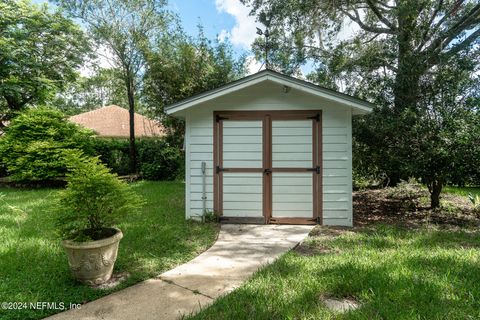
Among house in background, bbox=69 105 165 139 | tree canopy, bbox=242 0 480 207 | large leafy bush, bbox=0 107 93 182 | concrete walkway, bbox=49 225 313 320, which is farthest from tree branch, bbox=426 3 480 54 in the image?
house in background, bbox=69 105 165 139

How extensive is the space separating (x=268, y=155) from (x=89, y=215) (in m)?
3.48

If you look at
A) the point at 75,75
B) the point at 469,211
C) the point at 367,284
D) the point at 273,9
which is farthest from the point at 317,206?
the point at 75,75

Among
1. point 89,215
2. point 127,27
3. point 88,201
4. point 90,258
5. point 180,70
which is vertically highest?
point 127,27

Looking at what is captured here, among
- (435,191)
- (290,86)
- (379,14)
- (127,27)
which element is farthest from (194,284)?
(127,27)

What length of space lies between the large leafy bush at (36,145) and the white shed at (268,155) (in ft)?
21.0

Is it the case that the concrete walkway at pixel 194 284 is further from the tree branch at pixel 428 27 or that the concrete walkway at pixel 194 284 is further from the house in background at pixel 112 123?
the house in background at pixel 112 123

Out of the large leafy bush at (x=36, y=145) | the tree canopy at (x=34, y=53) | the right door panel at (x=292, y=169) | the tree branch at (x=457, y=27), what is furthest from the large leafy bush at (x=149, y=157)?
the tree branch at (x=457, y=27)

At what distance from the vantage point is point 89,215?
3.26 meters

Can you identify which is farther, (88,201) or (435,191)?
(435,191)

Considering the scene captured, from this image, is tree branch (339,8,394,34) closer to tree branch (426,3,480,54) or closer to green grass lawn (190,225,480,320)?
tree branch (426,3,480,54)

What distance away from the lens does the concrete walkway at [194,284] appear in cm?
264

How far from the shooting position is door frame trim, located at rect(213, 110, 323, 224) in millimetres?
5848

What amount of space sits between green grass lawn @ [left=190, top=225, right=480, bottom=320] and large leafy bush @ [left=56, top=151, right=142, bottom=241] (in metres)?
1.49

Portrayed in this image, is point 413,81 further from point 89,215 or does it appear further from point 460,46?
point 89,215
